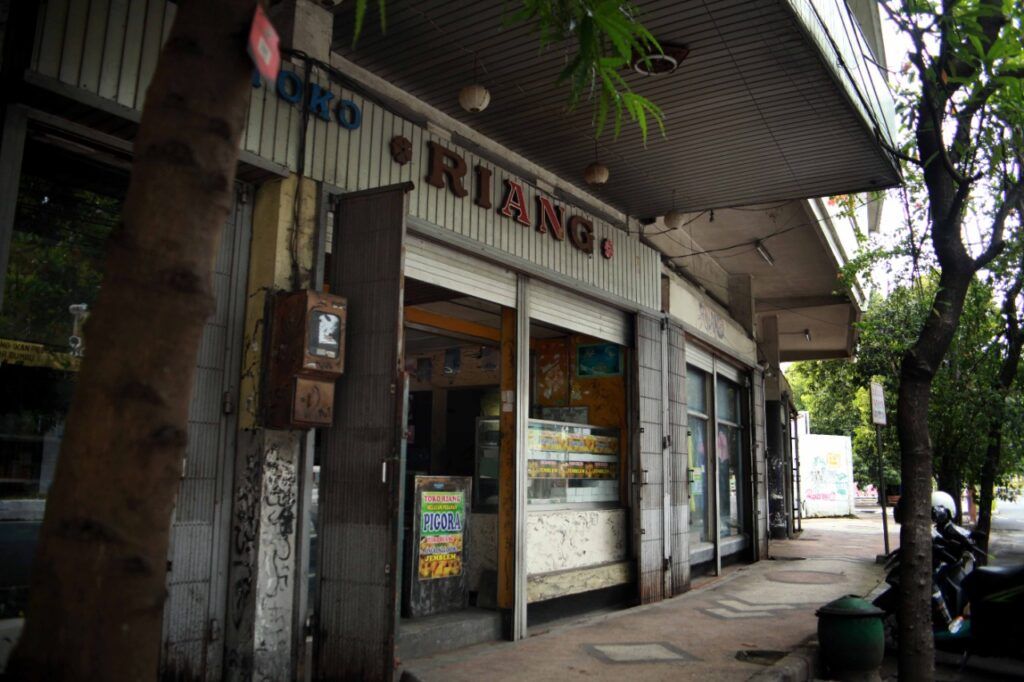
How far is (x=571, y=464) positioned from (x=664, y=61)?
447cm

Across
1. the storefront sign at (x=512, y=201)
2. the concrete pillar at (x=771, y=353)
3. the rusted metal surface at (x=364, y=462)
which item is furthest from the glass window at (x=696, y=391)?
the rusted metal surface at (x=364, y=462)

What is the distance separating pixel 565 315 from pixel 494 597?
10.2 ft

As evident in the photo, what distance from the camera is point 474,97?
673 centimetres

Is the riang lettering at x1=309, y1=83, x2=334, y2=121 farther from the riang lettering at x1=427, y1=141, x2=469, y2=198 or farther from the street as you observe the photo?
the street

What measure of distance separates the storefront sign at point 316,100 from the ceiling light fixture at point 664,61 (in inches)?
87.7

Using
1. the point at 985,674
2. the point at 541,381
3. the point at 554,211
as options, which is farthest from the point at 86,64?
the point at 985,674

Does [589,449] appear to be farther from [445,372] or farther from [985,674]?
[985,674]

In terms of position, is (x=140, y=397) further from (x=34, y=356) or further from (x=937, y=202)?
(x=937, y=202)

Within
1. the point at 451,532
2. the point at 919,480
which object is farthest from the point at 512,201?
the point at 919,480

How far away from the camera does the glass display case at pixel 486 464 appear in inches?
318

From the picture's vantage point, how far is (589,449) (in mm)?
9266

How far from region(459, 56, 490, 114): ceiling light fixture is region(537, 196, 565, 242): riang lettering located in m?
1.66

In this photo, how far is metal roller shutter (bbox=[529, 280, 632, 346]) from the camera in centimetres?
839

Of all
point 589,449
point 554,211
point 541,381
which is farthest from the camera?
point 541,381
